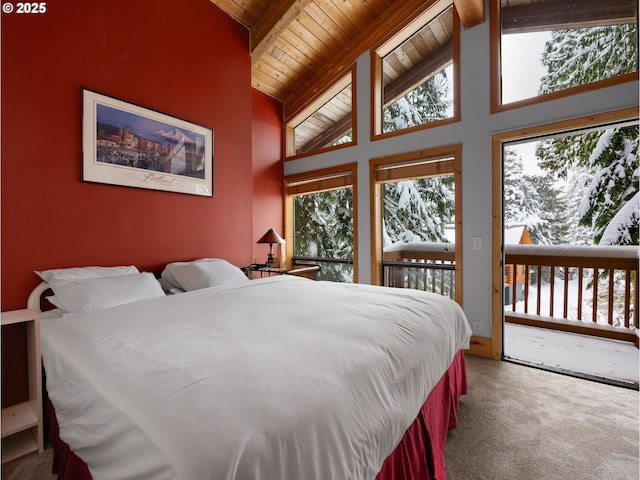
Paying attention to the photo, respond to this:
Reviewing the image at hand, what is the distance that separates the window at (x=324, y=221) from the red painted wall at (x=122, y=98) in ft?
3.57

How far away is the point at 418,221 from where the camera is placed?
12.7ft

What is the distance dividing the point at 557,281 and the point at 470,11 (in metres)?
3.46

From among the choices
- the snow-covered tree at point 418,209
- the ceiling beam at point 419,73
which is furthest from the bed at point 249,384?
the ceiling beam at point 419,73

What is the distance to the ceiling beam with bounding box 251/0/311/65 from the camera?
130 inches

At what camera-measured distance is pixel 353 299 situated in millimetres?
1991

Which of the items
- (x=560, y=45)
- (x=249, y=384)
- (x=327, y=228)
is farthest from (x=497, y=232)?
(x=249, y=384)

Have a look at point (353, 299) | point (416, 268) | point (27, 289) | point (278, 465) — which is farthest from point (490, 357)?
point (27, 289)

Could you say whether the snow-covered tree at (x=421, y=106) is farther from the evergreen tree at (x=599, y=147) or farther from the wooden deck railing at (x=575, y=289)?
the wooden deck railing at (x=575, y=289)

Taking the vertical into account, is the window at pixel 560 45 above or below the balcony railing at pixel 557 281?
above

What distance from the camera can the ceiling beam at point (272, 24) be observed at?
3.30m

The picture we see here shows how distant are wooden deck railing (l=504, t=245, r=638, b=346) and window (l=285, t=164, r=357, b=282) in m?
2.30

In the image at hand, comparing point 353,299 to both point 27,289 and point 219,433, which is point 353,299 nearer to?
point 219,433

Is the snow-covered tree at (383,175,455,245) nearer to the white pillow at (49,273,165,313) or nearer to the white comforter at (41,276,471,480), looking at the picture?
the white comforter at (41,276,471,480)

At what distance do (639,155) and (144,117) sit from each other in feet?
16.7
